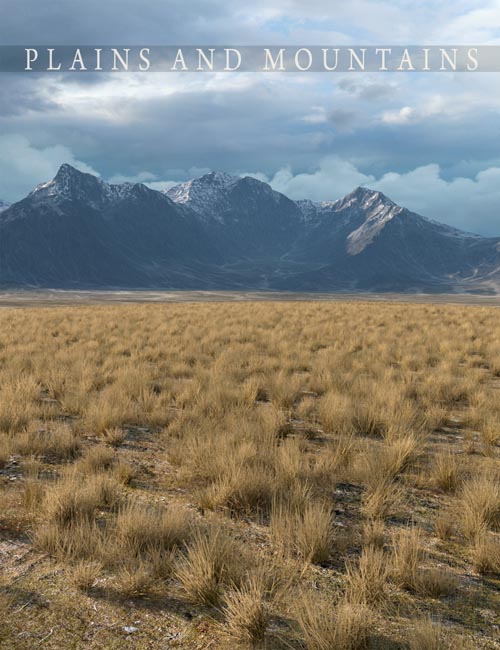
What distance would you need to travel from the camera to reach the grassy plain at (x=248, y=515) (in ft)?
9.53

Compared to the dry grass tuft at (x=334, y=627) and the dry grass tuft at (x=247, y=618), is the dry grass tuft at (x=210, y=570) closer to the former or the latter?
the dry grass tuft at (x=247, y=618)

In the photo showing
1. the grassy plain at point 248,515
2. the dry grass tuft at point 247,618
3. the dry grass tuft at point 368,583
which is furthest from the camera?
the dry grass tuft at point 368,583

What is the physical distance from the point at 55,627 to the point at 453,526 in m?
3.28

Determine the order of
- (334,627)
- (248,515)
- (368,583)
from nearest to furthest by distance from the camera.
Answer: (334,627), (368,583), (248,515)

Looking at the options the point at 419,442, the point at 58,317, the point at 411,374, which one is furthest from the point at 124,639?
the point at 58,317

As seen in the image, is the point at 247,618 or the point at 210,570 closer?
the point at 247,618

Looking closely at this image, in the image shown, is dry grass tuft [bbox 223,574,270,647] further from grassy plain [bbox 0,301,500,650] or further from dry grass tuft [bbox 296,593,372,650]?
dry grass tuft [bbox 296,593,372,650]

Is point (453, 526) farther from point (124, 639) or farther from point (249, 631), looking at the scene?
point (124, 639)

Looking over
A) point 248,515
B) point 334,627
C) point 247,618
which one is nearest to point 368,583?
point 334,627

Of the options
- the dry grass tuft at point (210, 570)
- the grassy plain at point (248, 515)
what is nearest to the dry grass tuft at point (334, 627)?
the grassy plain at point (248, 515)

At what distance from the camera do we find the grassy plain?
2.91 meters

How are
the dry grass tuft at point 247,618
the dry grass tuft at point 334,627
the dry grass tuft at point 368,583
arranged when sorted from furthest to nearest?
1. the dry grass tuft at point 368,583
2. the dry grass tuft at point 247,618
3. the dry grass tuft at point 334,627

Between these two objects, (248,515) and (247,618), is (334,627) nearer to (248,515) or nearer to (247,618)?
(247,618)

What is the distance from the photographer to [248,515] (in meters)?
4.29
